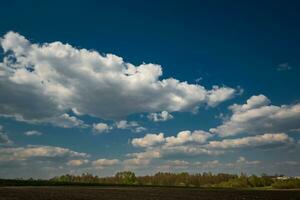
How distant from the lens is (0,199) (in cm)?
3825
